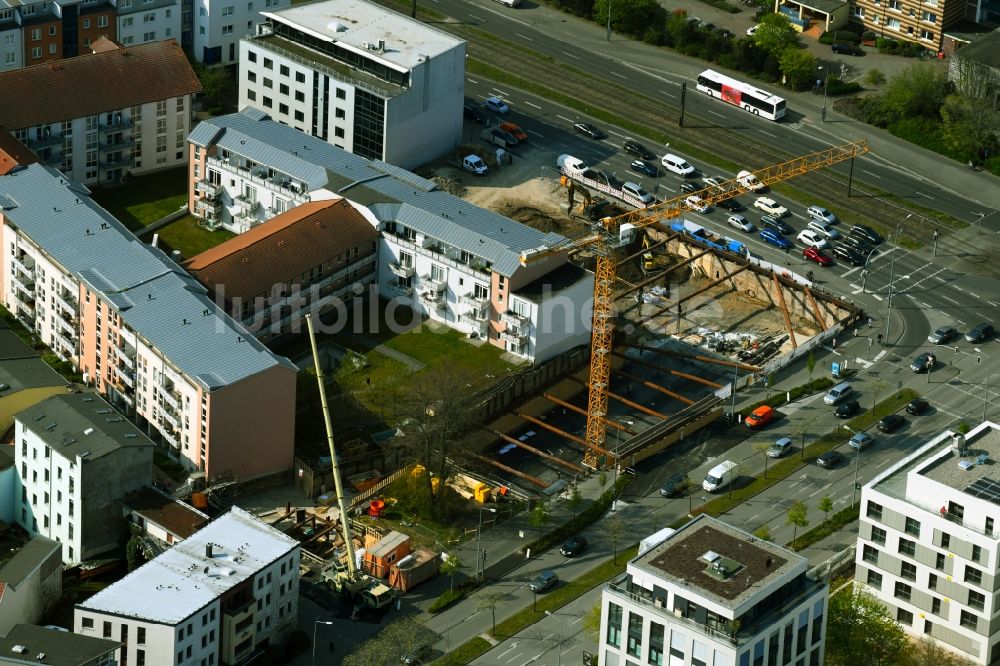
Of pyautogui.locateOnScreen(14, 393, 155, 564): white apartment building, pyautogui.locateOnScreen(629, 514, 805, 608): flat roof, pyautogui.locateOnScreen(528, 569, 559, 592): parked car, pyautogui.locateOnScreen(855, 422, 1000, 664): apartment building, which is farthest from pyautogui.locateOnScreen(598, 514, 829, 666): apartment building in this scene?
pyautogui.locateOnScreen(14, 393, 155, 564): white apartment building

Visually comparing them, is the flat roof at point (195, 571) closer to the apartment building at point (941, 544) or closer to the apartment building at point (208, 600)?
the apartment building at point (208, 600)

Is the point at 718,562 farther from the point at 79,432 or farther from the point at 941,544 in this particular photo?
the point at 79,432

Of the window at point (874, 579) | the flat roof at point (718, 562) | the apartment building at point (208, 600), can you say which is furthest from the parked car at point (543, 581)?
the window at point (874, 579)

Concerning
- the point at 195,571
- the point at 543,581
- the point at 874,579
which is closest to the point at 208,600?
the point at 195,571

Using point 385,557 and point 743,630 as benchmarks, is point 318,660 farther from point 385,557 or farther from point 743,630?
point 743,630

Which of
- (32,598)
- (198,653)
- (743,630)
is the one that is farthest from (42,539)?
(743,630)

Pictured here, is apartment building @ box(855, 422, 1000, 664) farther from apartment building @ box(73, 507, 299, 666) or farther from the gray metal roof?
the gray metal roof

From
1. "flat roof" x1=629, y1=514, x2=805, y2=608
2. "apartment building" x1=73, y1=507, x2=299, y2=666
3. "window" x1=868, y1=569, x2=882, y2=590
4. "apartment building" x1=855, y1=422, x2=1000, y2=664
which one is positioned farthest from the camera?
"window" x1=868, y1=569, x2=882, y2=590

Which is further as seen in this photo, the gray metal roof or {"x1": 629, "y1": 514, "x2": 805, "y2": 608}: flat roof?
the gray metal roof
